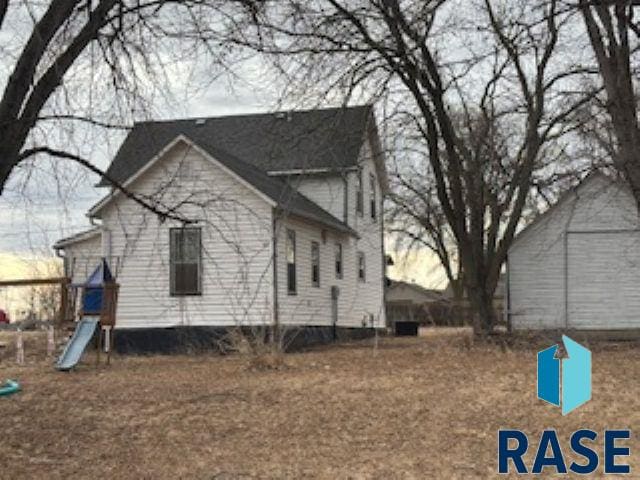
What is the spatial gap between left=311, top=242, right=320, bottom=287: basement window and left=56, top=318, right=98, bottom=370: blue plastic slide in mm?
7204

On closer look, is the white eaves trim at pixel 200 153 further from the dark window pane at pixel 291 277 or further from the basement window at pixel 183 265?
the dark window pane at pixel 291 277

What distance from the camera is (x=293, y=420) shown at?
9.48 meters

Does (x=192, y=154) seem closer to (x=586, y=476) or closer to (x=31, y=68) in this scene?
(x=31, y=68)

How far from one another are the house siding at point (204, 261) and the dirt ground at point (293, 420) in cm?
531

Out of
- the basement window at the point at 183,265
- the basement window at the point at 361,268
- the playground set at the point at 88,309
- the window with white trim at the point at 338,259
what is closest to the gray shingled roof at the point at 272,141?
the basement window at the point at 183,265

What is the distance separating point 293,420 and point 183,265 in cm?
1104

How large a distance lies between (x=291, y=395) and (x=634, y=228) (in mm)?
14895

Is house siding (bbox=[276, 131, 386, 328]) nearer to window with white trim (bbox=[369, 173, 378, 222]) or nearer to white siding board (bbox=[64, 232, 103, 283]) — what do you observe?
window with white trim (bbox=[369, 173, 378, 222])

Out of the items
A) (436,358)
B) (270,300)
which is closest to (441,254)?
(270,300)

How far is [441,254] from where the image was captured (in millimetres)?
46250

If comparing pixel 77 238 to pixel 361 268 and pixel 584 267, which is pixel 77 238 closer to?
pixel 361 268

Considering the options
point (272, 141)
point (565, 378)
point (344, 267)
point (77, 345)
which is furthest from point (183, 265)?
point (565, 378)

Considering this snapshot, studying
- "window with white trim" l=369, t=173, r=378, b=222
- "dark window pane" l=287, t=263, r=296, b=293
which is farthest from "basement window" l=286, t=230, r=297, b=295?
"window with white trim" l=369, t=173, r=378, b=222

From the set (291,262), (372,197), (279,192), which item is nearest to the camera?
(291,262)
